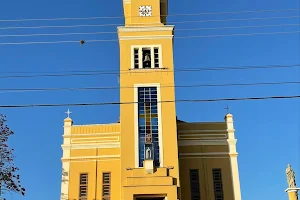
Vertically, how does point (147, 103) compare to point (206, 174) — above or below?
above

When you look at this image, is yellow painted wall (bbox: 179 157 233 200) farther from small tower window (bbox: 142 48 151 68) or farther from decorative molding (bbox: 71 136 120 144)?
small tower window (bbox: 142 48 151 68)

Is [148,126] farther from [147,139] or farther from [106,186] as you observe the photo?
[106,186]

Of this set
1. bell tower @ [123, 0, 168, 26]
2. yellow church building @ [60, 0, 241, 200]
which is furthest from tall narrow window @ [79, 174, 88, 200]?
bell tower @ [123, 0, 168, 26]

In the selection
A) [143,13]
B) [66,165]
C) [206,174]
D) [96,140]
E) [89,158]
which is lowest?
[206,174]

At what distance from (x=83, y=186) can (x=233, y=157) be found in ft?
25.0

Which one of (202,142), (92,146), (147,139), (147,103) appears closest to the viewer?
(147,139)

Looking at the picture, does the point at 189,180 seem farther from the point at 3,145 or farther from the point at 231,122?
the point at 3,145

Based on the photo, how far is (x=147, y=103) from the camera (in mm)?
23469

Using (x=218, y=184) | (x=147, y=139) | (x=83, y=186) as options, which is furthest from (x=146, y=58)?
(x=218, y=184)

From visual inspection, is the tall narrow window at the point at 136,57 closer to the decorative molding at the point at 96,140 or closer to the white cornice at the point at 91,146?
A: the decorative molding at the point at 96,140

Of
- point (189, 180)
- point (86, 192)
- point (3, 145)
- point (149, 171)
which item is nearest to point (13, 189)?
point (3, 145)

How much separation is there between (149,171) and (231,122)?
6.10 meters

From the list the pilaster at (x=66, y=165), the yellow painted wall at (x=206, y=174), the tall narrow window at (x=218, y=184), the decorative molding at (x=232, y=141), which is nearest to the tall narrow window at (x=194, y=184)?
the yellow painted wall at (x=206, y=174)

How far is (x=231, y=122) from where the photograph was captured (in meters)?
25.6
